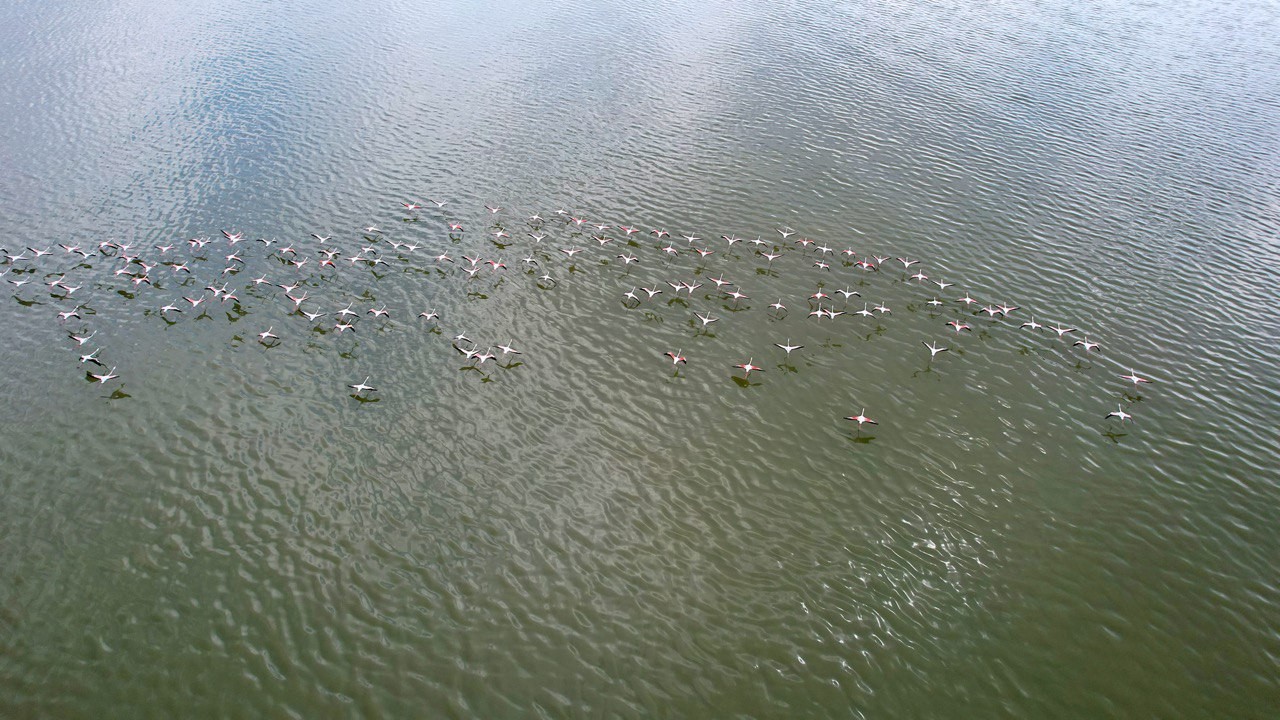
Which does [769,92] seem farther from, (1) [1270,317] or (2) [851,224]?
(1) [1270,317]

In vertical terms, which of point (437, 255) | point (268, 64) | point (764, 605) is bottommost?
point (764, 605)

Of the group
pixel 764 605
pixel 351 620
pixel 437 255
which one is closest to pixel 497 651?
pixel 351 620

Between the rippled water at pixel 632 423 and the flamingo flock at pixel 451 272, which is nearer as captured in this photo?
the rippled water at pixel 632 423

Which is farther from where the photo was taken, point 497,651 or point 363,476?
point 363,476

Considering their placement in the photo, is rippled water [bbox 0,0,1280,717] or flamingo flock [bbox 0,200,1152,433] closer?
rippled water [bbox 0,0,1280,717]

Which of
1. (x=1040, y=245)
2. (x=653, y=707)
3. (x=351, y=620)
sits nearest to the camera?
(x=653, y=707)
